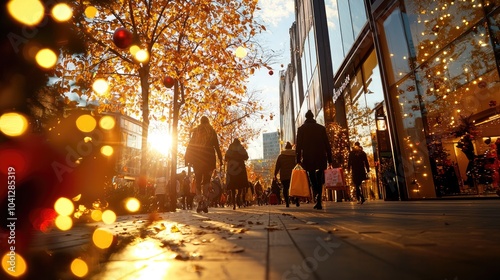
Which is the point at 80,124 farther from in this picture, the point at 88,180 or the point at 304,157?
the point at 304,157

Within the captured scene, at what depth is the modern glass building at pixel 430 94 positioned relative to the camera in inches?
318

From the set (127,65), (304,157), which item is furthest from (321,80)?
(304,157)

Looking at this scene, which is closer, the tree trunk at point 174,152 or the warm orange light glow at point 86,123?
the warm orange light glow at point 86,123

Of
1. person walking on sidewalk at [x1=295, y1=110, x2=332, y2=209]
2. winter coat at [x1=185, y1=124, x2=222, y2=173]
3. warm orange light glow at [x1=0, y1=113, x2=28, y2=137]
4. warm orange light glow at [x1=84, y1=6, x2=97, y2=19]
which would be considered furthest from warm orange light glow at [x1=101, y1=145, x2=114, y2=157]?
person walking on sidewalk at [x1=295, y1=110, x2=332, y2=209]

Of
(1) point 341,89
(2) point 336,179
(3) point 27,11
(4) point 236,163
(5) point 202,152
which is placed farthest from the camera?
(1) point 341,89

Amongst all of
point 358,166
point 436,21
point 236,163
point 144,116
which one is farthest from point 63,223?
point 436,21

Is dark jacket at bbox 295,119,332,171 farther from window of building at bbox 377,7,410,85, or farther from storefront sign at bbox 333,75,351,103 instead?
storefront sign at bbox 333,75,351,103

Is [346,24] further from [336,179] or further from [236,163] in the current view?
[236,163]

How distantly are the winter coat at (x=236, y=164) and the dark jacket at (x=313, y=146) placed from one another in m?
3.00

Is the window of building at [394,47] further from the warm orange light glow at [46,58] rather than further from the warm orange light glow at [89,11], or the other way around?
the warm orange light glow at [46,58]

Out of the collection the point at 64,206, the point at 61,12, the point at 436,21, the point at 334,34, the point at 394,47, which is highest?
the point at 334,34

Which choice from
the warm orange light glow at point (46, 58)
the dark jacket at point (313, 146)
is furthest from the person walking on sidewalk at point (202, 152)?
the warm orange light glow at point (46, 58)

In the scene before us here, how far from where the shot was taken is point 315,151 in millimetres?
7016

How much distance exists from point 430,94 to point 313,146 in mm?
5300
